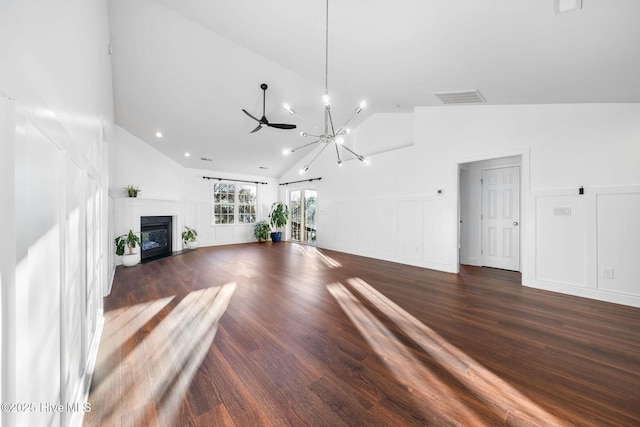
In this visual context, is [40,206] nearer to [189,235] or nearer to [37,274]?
[37,274]

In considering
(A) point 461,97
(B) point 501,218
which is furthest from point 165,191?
(B) point 501,218

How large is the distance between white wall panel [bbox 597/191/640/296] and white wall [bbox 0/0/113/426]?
523 centimetres

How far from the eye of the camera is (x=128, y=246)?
523 centimetres

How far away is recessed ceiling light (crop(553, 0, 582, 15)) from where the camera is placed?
6.09ft

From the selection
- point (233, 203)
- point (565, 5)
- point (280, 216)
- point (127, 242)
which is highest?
point (565, 5)

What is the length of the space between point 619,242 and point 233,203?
890 centimetres

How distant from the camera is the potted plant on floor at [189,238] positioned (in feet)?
23.5

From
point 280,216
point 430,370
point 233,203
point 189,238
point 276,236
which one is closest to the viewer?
point 430,370

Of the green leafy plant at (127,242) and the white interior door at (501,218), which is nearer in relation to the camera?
the white interior door at (501,218)

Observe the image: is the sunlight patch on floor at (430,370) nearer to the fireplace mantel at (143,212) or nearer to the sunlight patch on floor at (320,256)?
the sunlight patch on floor at (320,256)

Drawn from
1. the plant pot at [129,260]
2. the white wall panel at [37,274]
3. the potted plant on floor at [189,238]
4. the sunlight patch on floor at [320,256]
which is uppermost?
the white wall panel at [37,274]

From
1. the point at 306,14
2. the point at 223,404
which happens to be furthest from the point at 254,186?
the point at 223,404

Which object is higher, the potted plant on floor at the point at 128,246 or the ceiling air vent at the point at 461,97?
the ceiling air vent at the point at 461,97

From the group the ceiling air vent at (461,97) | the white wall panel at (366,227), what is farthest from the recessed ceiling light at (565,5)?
the white wall panel at (366,227)
